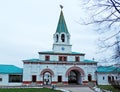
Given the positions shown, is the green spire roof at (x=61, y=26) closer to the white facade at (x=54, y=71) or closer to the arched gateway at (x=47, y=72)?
the white facade at (x=54, y=71)

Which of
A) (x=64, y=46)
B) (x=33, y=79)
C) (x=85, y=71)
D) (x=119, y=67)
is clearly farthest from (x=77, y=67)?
(x=119, y=67)

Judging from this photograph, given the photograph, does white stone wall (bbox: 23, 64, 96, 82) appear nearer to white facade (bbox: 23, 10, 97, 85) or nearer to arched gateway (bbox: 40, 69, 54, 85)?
white facade (bbox: 23, 10, 97, 85)

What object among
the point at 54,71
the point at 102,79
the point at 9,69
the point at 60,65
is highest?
the point at 60,65

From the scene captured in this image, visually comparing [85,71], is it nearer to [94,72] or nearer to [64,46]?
[94,72]

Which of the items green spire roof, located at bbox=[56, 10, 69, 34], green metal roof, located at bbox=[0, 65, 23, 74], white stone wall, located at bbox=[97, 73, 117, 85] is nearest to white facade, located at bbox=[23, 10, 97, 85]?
green spire roof, located at bbox=[56, 10, 69, 34]

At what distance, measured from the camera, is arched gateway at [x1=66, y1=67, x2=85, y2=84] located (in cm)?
4787

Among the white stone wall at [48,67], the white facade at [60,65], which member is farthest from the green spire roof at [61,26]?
the white stone wall at [48,67]

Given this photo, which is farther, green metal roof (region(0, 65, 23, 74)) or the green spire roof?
the green spire roof

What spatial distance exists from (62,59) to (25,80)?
8.69 m

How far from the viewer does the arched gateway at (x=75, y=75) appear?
47869mm

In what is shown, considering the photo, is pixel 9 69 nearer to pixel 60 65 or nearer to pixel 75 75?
pixel 60 65

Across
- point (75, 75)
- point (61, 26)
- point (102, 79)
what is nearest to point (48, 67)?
point (75, 75)

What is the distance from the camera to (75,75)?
5331 cm

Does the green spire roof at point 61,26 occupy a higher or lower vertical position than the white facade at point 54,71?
higher
